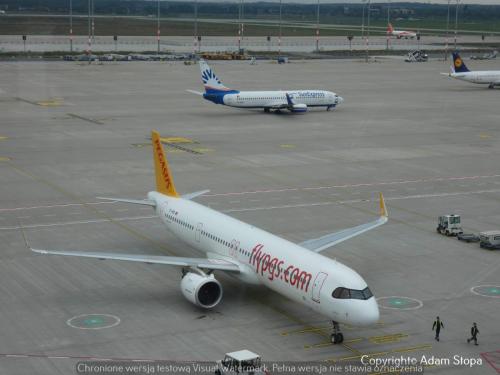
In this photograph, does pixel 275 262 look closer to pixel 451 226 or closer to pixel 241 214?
pixel 451 226

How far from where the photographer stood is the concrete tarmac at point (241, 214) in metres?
39.0

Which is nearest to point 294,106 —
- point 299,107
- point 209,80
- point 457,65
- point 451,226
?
point 299,107

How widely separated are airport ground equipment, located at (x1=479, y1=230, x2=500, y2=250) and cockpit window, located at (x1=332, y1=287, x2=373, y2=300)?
771 inches

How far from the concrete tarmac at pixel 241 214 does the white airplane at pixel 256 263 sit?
5.11 ft

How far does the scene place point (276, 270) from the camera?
4078 centimetres

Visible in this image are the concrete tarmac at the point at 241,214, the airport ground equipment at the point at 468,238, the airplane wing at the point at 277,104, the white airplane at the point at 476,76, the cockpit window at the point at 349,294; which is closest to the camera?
the cockpit window at the point at 349,294

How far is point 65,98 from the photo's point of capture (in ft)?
439

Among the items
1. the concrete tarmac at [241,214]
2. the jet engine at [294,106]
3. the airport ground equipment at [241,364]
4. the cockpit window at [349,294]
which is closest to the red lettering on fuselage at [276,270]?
the cockpit window at [349,294]

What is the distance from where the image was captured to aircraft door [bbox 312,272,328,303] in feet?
125

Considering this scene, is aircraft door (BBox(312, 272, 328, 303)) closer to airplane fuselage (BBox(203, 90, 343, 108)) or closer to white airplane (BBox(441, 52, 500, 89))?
airplane fuselage (BBox(203, 90, 343, 108))

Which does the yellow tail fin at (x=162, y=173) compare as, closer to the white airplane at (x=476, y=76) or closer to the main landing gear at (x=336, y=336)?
the main landing gear at (x=336, y=336)

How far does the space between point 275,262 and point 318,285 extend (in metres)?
3.52

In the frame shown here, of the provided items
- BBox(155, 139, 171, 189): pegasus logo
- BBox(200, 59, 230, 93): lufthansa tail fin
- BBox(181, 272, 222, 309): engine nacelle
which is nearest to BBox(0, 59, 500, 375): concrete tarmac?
BBox(181, 272, 222, 309): engine nacelle

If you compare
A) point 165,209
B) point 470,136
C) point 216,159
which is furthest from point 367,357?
point 470,136
